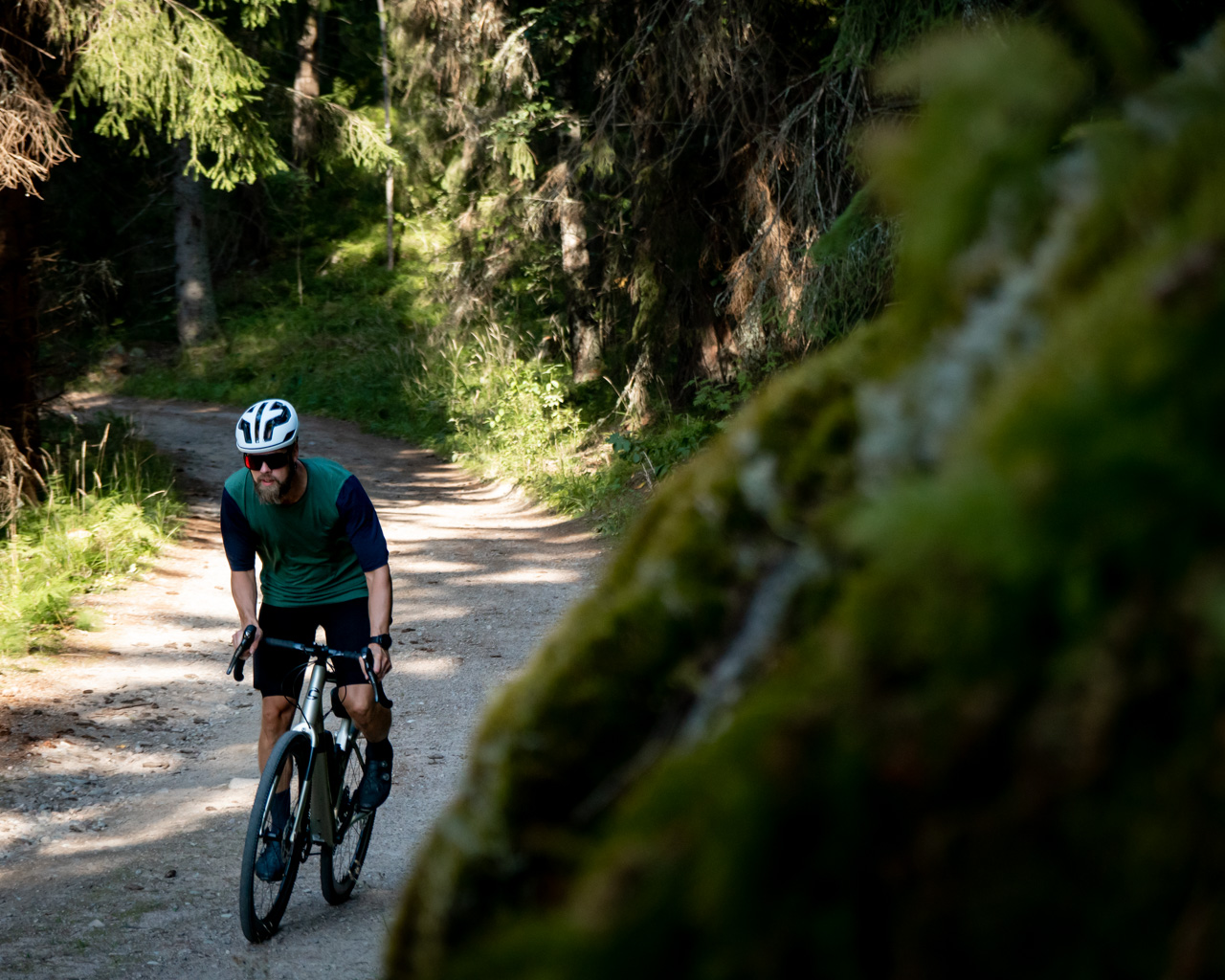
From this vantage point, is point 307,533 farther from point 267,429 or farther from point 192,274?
point 192,274

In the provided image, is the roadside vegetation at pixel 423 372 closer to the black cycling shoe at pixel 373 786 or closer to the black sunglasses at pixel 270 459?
the black cycling shoe at pixel 373 786

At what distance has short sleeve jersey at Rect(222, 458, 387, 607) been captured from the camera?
15.4 ft

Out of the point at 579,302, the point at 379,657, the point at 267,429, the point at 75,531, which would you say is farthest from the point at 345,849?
the point at 579,302

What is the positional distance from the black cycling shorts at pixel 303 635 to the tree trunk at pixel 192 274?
25809mm

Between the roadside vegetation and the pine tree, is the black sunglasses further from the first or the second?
the roadside vegetation

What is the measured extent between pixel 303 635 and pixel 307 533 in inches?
20.9

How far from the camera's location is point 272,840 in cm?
455

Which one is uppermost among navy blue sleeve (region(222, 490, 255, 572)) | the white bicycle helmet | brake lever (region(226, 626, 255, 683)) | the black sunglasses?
the white bicycle helmet

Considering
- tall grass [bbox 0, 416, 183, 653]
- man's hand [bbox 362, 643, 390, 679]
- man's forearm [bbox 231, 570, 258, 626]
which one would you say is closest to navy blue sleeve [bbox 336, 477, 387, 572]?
man's hand [bbox 362, 643, 390, 679]

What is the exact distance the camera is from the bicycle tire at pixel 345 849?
16.2 ft

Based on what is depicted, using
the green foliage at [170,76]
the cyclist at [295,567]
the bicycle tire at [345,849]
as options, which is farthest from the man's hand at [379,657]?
the green foliage at [170,76]

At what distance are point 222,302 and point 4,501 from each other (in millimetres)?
23466

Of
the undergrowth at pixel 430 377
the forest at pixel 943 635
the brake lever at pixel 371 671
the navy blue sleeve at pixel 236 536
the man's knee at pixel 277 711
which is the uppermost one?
the forest at pixel 943 635

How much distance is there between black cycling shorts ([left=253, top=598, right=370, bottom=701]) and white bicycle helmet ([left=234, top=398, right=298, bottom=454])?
85 centimetres
